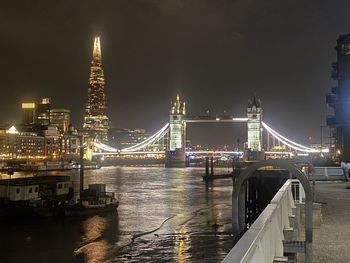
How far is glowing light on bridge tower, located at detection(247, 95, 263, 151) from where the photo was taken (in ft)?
513

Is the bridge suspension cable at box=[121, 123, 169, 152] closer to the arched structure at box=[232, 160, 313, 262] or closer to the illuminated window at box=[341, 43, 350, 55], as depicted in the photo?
the illuminated window at box=[341, 43, 350, 55]

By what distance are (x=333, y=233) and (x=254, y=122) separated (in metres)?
154

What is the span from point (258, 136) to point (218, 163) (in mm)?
22339

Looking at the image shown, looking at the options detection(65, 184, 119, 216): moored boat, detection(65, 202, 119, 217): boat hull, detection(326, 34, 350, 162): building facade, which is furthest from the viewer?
detection(326, 34, 350, 162): building facade

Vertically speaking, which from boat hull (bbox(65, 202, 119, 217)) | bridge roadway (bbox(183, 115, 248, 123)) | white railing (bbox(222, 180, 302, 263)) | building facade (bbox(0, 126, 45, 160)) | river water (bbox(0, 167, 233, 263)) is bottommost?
river water (bbox(0, 167, 233, 263))

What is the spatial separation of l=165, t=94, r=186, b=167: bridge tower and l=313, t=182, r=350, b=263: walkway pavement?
14262cm

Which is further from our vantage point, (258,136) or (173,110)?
(173,110)

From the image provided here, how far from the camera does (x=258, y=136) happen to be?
157 m

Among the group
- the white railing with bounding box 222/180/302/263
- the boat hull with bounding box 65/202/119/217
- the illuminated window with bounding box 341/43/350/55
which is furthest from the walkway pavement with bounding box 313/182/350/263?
the illuminated window with bounding box 341/43/350/55

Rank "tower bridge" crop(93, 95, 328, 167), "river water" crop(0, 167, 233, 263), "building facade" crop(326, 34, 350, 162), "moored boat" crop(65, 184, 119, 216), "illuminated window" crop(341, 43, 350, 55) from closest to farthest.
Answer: "river water" crop(0, 167, 233, 263), "moored boat" crop(65, 184, 119, 216), "building facade" crop(326, 34, 350, 162), "illuminated window" crop(341, 43, 350, 55), "tower bridge" crop(93, 95, 328, 167)

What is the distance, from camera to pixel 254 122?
163250mm

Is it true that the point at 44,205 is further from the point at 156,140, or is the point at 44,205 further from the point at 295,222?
the point at 156,140

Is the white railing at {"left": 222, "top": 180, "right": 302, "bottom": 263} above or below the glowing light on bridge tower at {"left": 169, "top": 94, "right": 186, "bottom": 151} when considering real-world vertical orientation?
below

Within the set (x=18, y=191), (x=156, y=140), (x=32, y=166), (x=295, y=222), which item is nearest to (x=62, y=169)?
(x=32, y=166)
